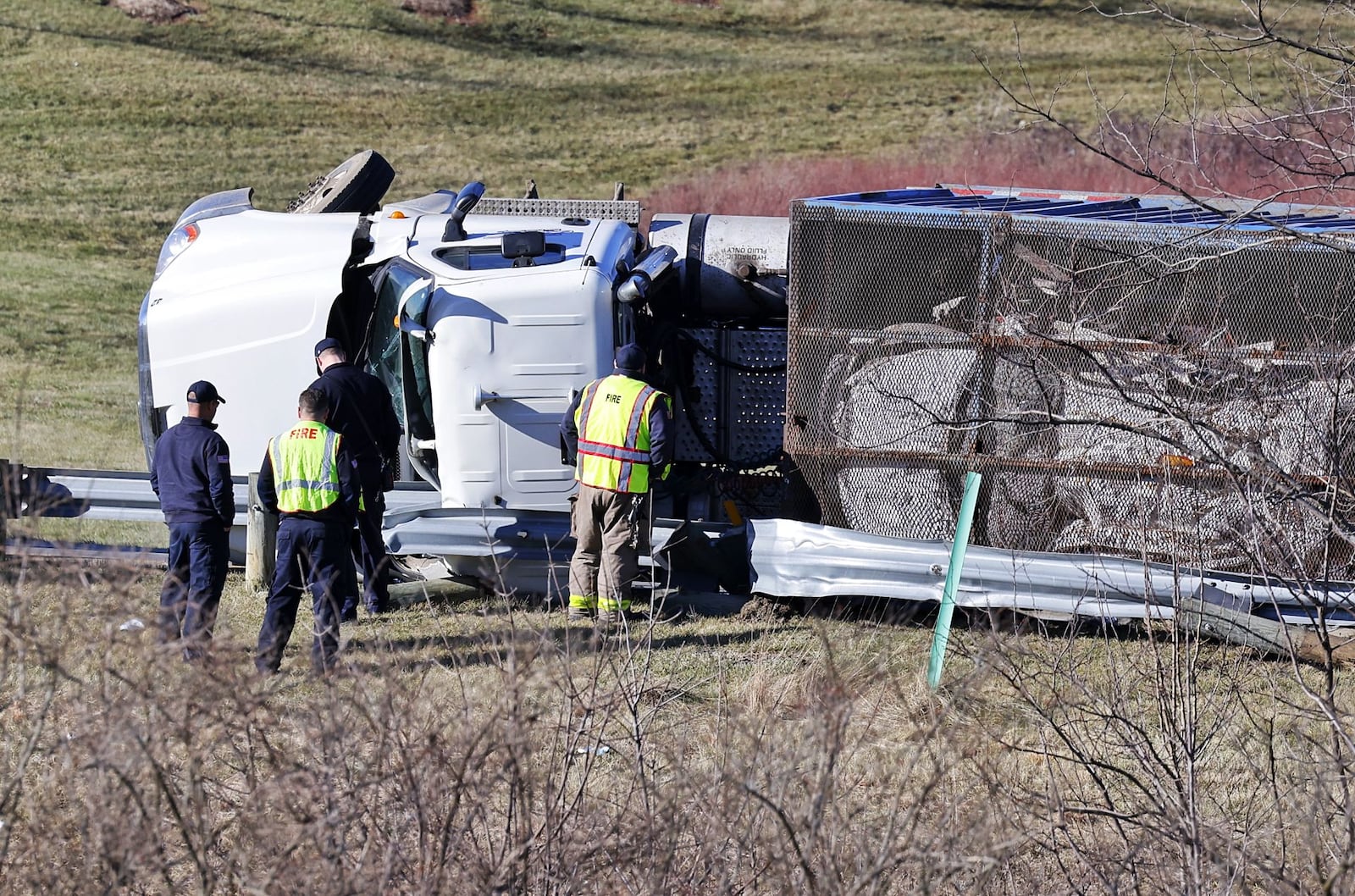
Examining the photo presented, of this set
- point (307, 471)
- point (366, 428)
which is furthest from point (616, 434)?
point (307, 471)

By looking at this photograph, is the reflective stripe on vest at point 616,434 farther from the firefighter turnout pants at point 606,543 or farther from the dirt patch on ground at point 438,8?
the dirt patch on ground at point 438,8

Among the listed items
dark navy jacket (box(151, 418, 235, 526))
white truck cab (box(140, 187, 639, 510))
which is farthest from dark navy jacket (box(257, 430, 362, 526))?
white truck cab (box(140, 187, 639, 510))

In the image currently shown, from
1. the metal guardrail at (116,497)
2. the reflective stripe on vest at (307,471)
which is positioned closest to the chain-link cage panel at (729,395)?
the metal guardrail at (116,497)

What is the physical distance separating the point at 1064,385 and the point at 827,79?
99.4 feet

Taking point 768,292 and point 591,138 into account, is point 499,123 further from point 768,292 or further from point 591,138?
point 768,292

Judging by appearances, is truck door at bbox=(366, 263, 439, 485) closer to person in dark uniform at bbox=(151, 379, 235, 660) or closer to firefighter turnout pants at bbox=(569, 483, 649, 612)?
firefighter turnout pants at bbox=(569, 483, 649, 612)

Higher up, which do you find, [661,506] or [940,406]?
[940,406]

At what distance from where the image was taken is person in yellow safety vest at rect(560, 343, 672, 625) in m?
8.14

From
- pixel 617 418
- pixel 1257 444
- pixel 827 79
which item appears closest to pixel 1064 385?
pixel 617 418

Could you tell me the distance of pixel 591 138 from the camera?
31.8 meters

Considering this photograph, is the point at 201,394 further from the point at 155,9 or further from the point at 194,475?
the point at 155,9

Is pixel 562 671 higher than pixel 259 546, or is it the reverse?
pixel 562 671

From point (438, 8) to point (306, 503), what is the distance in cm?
3312

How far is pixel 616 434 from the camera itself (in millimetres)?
8148
